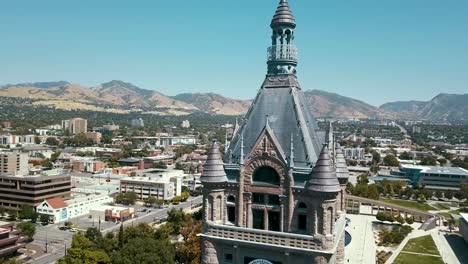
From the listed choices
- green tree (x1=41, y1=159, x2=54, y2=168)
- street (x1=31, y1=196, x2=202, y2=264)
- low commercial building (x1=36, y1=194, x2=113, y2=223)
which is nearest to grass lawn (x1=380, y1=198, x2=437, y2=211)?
street (x1=31, y1=196, x2=202, y2=264)

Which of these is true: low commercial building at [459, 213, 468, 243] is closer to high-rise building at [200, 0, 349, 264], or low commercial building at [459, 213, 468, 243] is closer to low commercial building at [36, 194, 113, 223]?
high-rise building at [200, 0, 349, 264]

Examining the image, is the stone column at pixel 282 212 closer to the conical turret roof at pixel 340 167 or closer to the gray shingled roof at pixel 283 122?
the gray shingled roof at pixel 283 122

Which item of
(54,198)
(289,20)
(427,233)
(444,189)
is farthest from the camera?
(444,189)

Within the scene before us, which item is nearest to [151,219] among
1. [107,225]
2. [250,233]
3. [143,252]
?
[107,225]

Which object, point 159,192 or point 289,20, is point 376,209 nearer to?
point 159,192

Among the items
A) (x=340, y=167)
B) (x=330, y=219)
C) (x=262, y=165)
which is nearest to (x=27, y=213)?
(x=262, y=165)

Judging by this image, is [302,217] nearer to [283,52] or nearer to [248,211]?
[248,211]

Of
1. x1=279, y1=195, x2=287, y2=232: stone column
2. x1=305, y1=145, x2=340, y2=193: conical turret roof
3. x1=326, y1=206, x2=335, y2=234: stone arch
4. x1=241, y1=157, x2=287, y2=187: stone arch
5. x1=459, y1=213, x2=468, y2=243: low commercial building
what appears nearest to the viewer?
x1=305, y1=145, x2=340, y2=193: conical turret roof
